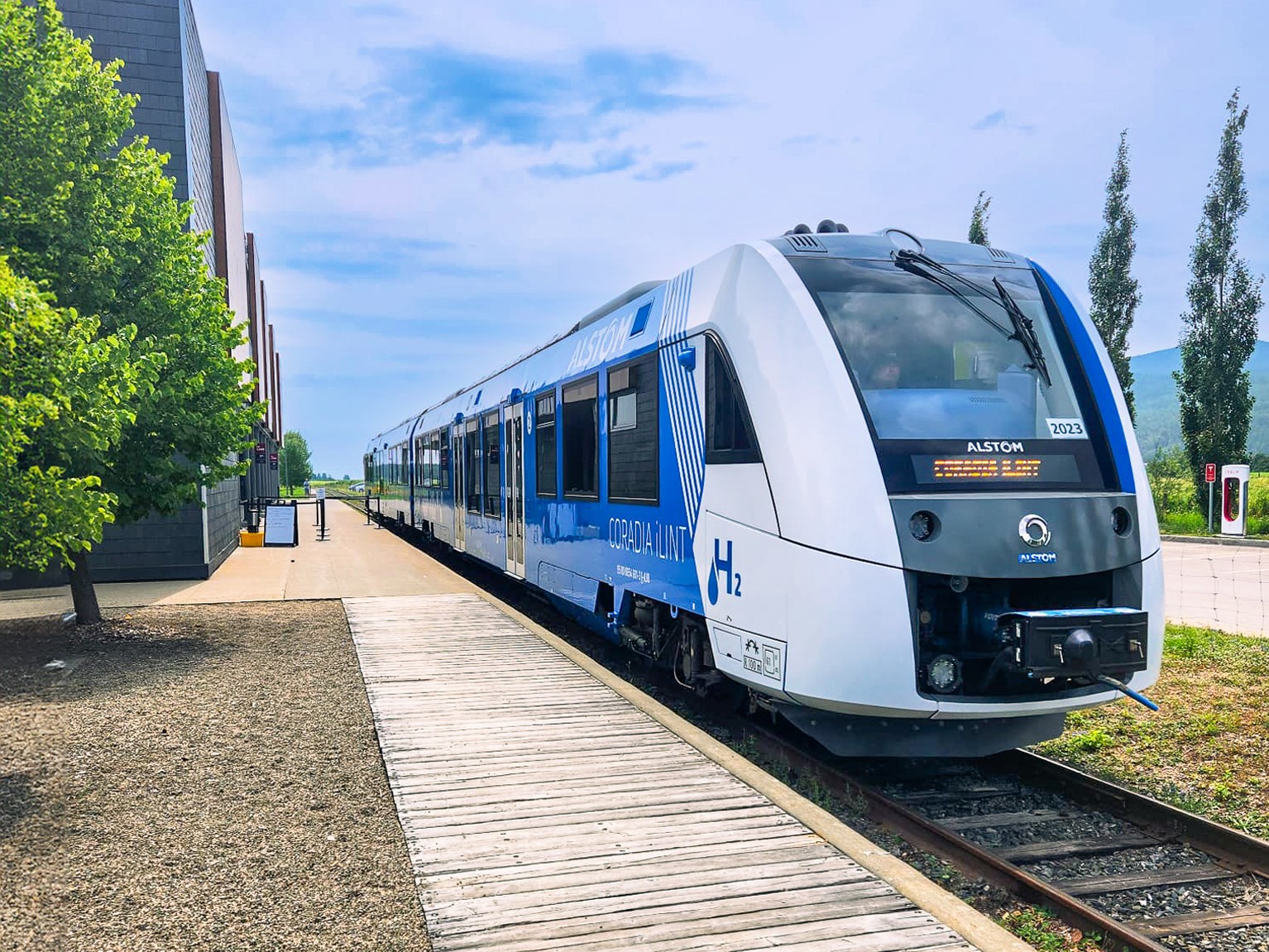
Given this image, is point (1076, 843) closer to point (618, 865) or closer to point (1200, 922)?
point (1200, 922)

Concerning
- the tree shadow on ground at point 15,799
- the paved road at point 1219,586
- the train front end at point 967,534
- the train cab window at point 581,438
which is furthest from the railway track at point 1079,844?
the paved road at point 1219,586

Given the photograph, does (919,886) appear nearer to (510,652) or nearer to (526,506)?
(510,652)

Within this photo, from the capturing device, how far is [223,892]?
158 inches

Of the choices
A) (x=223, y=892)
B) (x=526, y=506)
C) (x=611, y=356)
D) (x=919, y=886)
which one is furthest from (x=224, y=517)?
(x=919, y=886)

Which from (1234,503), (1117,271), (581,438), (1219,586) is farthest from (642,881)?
(1117,271)

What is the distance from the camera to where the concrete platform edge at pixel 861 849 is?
3508 millimetres

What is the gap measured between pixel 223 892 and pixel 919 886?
2.73 m

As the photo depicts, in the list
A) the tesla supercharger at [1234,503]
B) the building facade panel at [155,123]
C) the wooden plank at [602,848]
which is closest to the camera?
the wooden plank at [602,848]

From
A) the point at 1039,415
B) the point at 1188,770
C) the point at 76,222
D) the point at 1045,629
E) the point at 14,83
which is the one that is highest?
the point at 14,83

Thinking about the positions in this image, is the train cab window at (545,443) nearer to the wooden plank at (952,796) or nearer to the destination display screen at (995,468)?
the wooden plank at (952,796)

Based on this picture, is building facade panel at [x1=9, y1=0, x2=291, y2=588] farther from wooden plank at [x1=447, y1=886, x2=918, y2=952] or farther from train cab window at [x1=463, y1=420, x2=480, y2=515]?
wooden plank at [x1=447, y1=886, x2=918, y2=952]

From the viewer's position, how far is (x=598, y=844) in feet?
14.5

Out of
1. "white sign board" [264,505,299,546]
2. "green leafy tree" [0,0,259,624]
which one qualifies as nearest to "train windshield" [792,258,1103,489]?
"green leafy tree" [0,0,259,624]

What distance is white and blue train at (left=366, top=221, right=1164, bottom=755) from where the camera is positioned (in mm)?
5090
